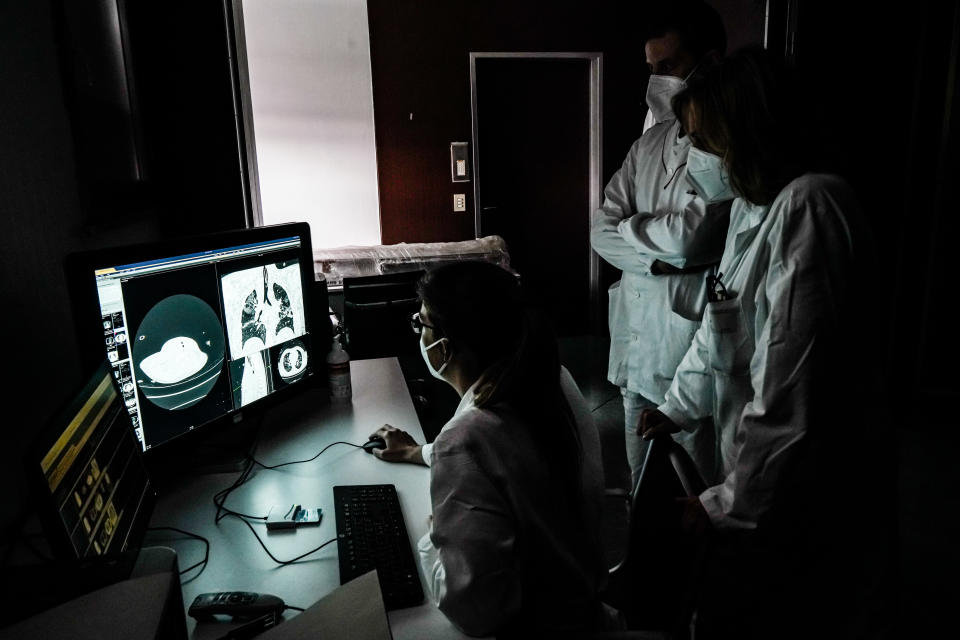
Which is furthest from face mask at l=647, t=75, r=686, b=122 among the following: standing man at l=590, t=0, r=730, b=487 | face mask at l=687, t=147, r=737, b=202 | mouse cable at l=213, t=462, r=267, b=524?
mouse cable at l=213, t=462, r=267, b=524

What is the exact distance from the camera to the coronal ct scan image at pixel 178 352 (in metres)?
1.23

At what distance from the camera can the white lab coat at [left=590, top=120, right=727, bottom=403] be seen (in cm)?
185

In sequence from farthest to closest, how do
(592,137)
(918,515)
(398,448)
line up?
(592,137) < (918,515) < (398,448)

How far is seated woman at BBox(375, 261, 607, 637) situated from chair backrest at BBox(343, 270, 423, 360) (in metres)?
1.07

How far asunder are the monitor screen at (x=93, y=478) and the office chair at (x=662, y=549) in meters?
0.68

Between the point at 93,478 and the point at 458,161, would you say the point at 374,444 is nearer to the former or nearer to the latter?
the point at 93,478

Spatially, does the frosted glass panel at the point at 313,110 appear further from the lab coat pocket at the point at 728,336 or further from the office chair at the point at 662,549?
the office chair at the point at 662,549

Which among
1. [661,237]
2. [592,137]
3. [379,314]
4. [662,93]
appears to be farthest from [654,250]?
[592,137]

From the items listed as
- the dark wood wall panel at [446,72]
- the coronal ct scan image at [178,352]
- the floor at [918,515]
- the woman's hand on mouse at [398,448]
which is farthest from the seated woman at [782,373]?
the dark wood wall panel at [446,72]

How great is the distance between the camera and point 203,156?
1.89m

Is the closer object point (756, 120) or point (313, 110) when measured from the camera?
point (756, 120)

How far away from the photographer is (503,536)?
947mm

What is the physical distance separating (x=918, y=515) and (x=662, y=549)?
199cm

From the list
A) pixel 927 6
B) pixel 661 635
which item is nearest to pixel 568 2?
pixel 927 6
